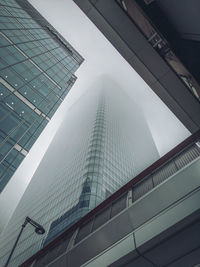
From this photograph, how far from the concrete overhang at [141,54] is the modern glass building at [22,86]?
20.4 m

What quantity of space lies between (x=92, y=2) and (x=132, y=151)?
10867 cm

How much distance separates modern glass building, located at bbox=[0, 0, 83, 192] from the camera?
82.3ft

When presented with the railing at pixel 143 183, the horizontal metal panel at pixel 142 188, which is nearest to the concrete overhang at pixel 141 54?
the railing at pixel 143 183

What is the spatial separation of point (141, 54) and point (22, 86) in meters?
28.6

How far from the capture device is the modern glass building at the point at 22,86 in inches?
987

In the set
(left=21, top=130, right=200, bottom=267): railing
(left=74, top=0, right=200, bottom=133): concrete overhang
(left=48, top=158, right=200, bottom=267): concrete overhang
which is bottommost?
(left=21, top=130, right=200, bottom=267): railing

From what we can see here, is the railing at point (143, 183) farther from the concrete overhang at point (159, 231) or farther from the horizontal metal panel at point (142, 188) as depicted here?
the concrete overhang at point (159, 231)

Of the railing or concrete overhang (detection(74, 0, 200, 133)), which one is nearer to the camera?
concrete overhang (detection(74, 0, 200, 133))

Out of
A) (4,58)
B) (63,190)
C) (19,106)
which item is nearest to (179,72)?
(19,106)

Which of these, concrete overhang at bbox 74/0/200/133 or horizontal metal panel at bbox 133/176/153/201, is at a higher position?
concrete overhang at bbox 74/0/200/133

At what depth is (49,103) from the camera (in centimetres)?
3800

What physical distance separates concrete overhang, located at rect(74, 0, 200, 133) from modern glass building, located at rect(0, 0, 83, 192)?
20.4 m

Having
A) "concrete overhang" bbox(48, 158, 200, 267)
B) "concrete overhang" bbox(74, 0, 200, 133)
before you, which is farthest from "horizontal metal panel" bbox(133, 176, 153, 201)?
"concrete overhang" bbox(74, 0, 200, 133)

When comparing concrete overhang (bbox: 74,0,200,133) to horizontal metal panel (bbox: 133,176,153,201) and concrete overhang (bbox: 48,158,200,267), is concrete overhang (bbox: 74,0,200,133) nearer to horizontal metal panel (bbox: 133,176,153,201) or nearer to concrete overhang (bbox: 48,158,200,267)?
concrete overhang (bbox: 48,158,200,267)
